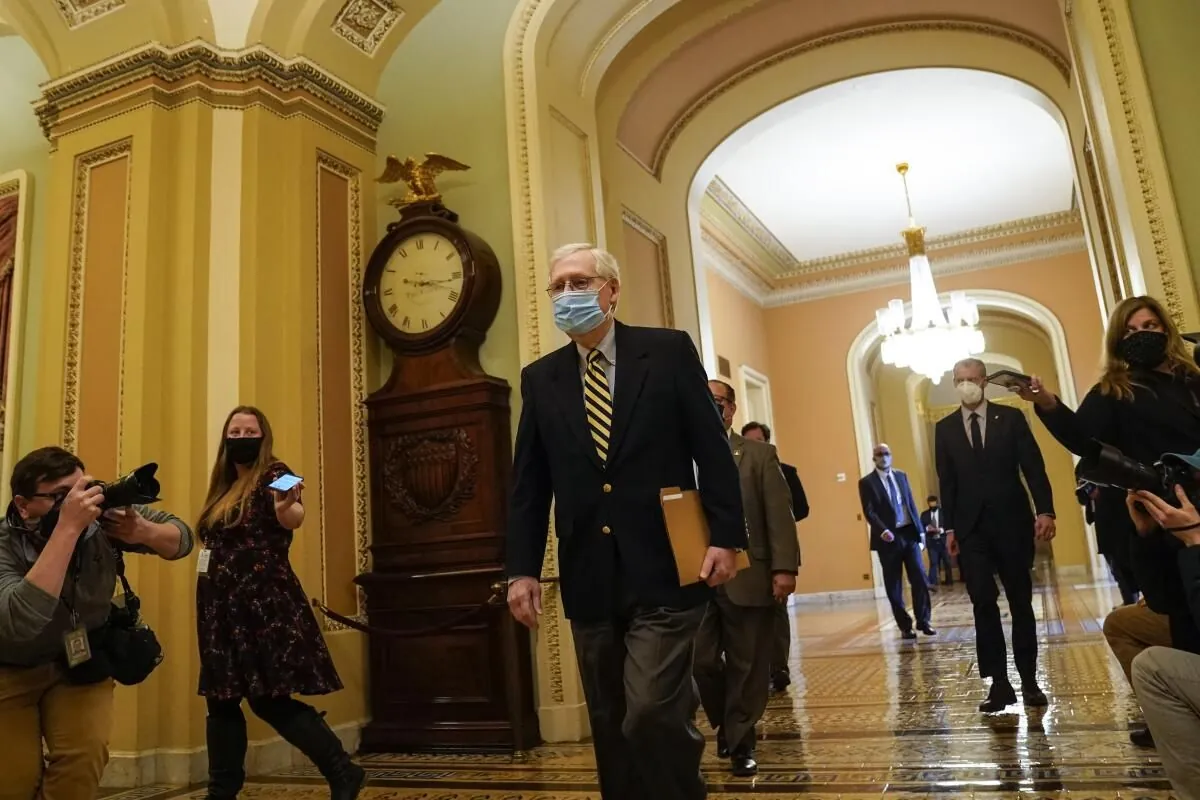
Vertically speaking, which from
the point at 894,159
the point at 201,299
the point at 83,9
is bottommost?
the point at 201,299

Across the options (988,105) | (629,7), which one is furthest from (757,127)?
(988,105)

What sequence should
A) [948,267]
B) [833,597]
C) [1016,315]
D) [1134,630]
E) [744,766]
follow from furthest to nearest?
[1016,315], [948,267], [833,597], [744,766], [1134,630]

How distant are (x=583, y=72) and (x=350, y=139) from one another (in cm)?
147

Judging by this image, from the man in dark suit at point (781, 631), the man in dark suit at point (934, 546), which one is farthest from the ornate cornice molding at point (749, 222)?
the man in dark suit at point (781, 631)

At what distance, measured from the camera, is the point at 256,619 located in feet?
9.63

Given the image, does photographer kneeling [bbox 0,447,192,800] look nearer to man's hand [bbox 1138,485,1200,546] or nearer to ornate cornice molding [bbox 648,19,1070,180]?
man's hand [bbox 1138,485,1200,546]

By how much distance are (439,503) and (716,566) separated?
9.30ft

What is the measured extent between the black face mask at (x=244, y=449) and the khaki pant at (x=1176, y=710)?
2.60m

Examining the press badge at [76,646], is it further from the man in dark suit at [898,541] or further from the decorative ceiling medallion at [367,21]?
the man in dark suit at [898,541]

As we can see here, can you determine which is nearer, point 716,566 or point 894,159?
point 716,566

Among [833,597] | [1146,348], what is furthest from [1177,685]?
[833,597]

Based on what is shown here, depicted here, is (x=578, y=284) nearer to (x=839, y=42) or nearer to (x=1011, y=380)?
(x=1011, y=380)

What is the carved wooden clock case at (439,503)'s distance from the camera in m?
4.31

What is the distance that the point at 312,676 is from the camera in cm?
292
